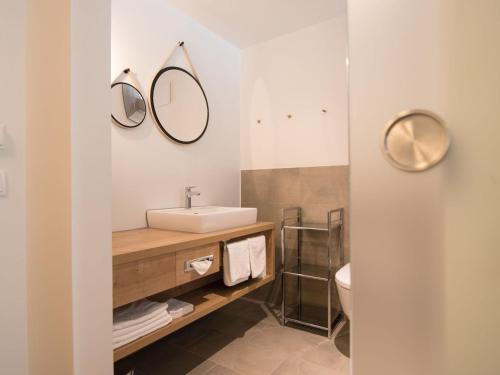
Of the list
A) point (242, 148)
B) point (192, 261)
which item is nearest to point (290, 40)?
point (242, 148)

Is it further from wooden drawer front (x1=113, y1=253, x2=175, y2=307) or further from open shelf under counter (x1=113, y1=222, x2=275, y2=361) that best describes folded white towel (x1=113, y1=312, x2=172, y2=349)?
wooden drawer front (x1=113, y1=253, x2=175, y2=307)

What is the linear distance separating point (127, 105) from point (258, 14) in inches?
47.9

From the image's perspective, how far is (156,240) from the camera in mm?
1483

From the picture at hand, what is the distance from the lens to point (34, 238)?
1088 millimetres

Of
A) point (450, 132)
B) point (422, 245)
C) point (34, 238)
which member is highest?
point (450, 132)

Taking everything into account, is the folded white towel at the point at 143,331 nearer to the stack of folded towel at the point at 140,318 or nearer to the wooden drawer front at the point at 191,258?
the stack of folded towel at the point at 140,318

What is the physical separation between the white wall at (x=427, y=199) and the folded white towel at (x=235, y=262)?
54.9 inches

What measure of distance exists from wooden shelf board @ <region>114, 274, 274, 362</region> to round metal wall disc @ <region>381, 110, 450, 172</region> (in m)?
1.33

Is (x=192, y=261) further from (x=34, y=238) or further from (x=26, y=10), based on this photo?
(x=26, y=10)

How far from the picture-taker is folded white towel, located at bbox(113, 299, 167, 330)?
129 cm

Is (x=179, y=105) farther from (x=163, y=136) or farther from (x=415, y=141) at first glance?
(x=415, y=141)

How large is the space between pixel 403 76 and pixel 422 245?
0.22m

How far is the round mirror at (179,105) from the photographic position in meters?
2.00

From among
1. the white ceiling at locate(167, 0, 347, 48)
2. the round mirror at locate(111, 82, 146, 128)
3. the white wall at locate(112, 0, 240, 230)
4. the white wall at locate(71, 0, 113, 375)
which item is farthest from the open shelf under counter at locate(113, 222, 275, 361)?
the white ceiling at locate(167, 0, 347, 48)
